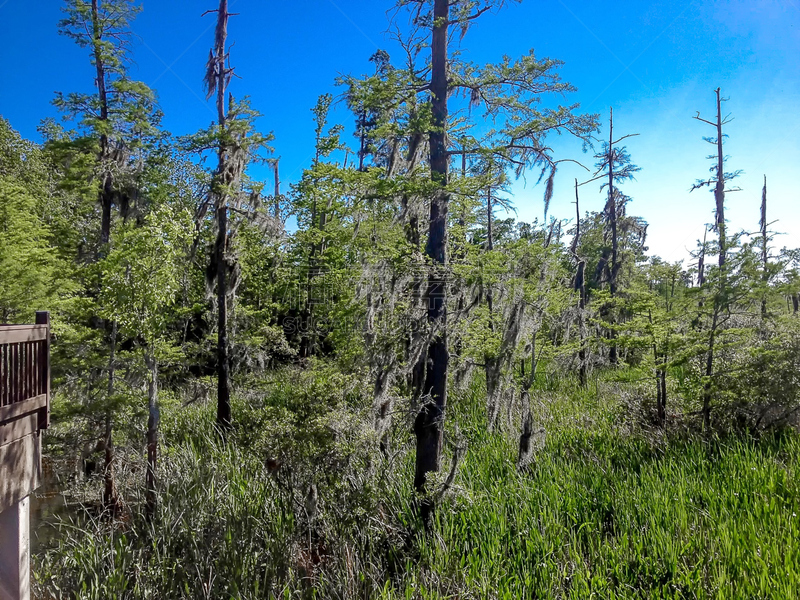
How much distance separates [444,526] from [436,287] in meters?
2.78

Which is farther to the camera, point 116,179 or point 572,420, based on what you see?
point 116,179

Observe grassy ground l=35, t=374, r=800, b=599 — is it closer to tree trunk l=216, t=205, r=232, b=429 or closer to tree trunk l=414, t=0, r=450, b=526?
tree trunk l=414, t=0, r=450, b=526

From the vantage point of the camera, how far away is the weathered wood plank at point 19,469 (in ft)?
13.2

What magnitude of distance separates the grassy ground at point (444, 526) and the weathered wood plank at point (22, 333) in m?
2.63

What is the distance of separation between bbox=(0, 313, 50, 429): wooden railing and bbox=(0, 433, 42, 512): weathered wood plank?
0.23 m

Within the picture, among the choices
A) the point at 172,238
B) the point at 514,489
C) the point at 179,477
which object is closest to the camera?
the point at 514,489

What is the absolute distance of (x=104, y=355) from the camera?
7773 mm

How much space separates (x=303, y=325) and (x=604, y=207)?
540 inches

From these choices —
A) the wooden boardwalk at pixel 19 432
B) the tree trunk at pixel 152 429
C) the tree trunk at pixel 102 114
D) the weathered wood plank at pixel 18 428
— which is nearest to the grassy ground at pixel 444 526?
the tree trunk at pixel 152 429

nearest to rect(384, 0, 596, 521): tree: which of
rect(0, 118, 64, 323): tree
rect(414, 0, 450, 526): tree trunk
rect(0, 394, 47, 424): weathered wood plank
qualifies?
rect(414, 0, 450, 526): tree trunk

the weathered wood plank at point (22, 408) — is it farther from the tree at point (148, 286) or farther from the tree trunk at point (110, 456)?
the tree trunk at point (110, 456)

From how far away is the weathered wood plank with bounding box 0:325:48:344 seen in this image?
3939mm

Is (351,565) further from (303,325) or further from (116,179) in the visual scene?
(303,325)

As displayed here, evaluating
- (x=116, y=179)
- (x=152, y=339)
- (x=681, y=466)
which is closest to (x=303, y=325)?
(x=116, y=179)
